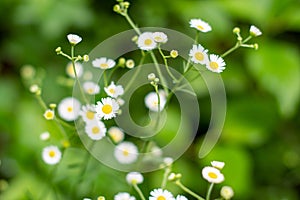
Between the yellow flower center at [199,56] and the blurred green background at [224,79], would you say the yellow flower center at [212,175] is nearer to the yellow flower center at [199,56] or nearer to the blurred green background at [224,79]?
the yellow flower center at [199,56]

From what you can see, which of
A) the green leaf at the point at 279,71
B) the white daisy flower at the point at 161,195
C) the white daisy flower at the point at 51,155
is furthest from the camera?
the green leaf at the point at 279,71

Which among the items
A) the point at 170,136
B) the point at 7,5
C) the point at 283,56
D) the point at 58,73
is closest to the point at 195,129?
the point at 170,136

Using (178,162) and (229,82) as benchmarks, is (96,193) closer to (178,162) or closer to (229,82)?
(178,162)

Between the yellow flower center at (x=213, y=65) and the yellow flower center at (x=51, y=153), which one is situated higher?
the yellow flower center at (x=213, y=65)

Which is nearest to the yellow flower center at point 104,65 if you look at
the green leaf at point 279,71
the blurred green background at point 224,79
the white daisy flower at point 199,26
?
the white daisy flower at point 199,26

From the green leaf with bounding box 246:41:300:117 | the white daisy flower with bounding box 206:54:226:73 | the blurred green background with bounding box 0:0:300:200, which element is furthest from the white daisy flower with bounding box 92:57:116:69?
the green leaf with bounding box 246:41:300:117

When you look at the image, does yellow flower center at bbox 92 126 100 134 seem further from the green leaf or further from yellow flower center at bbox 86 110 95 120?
the green leaf
